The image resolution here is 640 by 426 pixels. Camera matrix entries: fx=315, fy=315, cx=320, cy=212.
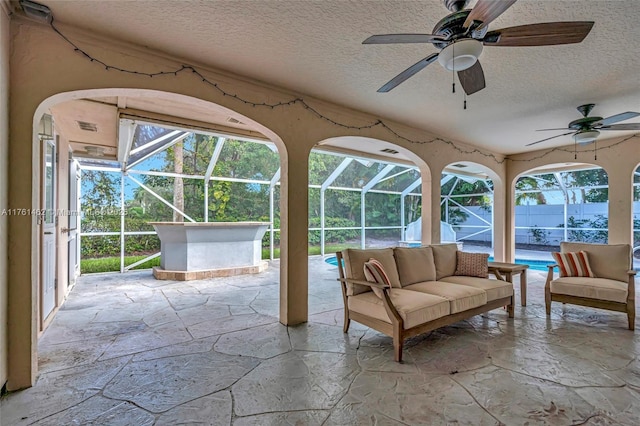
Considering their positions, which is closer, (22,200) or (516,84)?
(22,200)

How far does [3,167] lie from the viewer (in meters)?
2.14

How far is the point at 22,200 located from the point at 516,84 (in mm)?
4625

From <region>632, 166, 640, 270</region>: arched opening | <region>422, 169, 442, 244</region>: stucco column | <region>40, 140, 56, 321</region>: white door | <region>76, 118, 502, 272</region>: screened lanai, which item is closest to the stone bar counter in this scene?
<region>76, 118, 502, 272</region>: screened lanai

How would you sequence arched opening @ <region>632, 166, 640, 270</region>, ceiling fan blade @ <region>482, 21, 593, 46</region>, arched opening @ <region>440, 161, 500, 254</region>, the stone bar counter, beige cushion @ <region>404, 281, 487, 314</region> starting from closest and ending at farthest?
1. ceiling fan blade @ <region>482, 21, 593, 46</region>
2. beige cushion @ <region>404, 281, 487, 314</region>
3. the stone bar counter
4. arched opening @ <region>632, 166, 640, 270</region>
5. arched opening @ <region>440, 161, 500, 254</region>

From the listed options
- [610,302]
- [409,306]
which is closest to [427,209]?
[610,302]

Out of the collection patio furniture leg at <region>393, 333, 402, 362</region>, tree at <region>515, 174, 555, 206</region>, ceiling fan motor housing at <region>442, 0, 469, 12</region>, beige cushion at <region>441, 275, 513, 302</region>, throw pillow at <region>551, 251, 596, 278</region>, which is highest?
ceiling fan motor housing at <region>442, 0, 469, 12</region>

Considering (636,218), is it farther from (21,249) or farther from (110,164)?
(110,164)

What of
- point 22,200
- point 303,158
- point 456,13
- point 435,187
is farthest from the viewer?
point 435,187

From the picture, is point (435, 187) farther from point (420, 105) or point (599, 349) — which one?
point (599, 349)

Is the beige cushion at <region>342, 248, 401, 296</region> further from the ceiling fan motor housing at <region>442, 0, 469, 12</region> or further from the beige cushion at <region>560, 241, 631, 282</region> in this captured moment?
the beige cushion at <region>560, 241, 631, 282</region>

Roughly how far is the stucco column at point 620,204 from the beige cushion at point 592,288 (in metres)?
2.45

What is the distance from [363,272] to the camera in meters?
3.27

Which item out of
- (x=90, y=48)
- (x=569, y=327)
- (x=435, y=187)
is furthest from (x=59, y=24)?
(x=569, y=327)

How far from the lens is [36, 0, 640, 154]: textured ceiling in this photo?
2178 millimetres
